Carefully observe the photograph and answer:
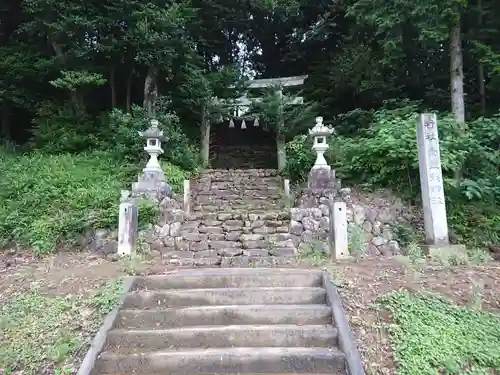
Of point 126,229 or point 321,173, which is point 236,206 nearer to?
point 321,173

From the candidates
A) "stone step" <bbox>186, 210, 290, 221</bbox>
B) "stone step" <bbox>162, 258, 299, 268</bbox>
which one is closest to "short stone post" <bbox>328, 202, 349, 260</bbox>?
"stone step" <bbox>162, 258, 299, 268</bbox>

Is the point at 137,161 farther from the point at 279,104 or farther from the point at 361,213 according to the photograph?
the point at 361,213

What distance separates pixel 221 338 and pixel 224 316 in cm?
34

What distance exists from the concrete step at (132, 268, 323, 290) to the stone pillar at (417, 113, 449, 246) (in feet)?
7.59

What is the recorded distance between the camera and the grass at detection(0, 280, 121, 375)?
3254 mm

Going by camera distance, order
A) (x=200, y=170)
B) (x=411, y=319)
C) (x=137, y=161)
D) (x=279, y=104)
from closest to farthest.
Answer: (x=411, y=319) < (x=137, y=161) < (x=200, y=170) < (x=279, y=104)

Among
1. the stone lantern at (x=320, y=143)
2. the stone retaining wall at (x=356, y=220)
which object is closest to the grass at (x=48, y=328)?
the stone retaining wall at (x=356, y=220)

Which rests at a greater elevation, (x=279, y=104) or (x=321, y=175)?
(x=279, y=104)

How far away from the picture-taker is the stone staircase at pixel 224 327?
333 cm

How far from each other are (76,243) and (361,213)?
4.90 m

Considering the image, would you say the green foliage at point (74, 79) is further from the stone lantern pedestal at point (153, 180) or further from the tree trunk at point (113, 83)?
the stone lantern pedestal at point (153, 180)

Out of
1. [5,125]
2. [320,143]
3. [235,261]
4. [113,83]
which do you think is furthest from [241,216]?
[5,125]

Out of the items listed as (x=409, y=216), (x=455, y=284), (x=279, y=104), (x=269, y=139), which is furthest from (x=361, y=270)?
(x=269, y=139)

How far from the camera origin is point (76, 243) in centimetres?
645
